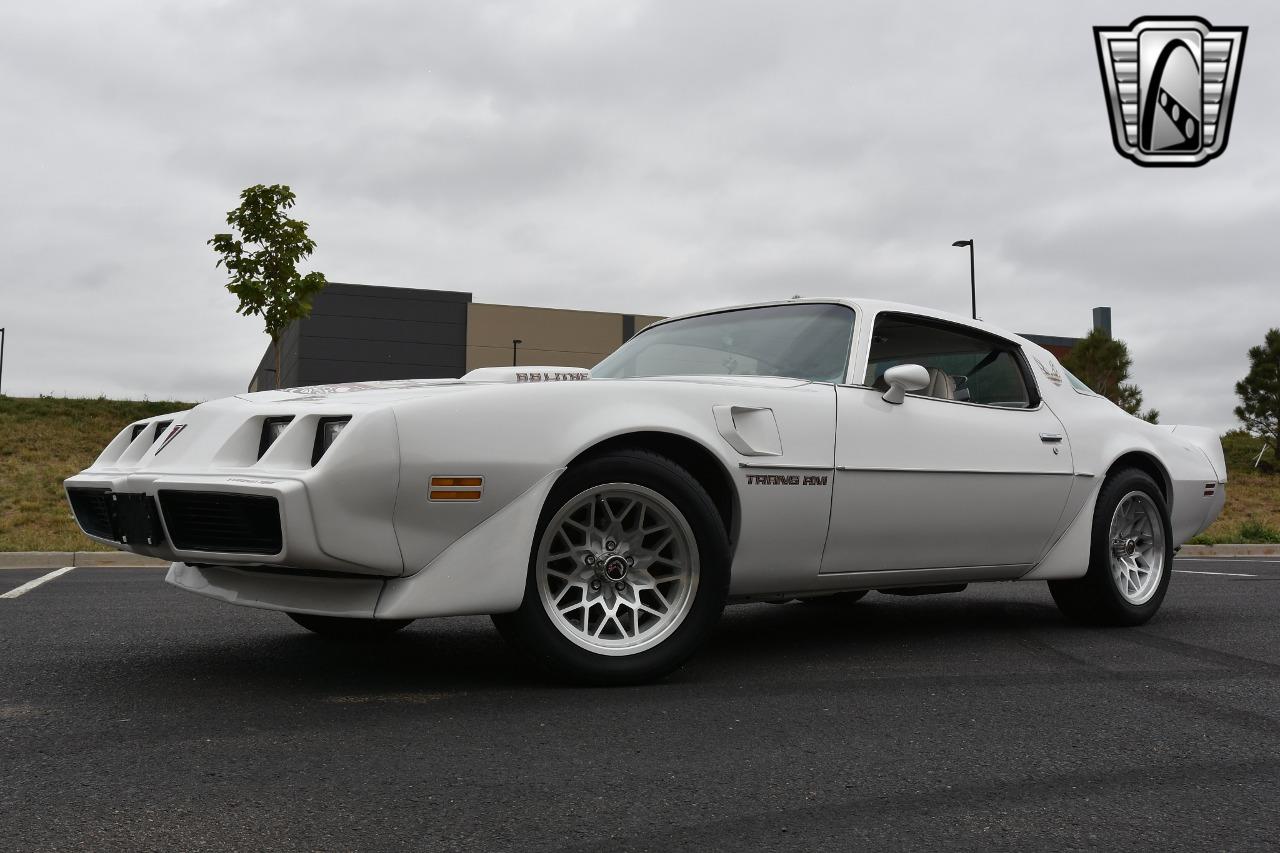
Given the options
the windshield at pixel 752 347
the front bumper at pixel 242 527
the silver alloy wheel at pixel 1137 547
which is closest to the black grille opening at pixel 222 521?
the front bumper at pixel 242 527

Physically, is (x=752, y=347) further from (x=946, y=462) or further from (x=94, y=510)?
(x=94, y=510)

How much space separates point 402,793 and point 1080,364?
30597 mm

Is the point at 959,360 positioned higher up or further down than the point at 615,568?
higher up

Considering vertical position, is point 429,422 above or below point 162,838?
above

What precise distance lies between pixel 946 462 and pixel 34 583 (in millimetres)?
5681

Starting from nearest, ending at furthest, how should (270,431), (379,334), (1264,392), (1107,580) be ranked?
→ 1. (270,431)
2. (1107,580)
3. (1264,392)
4. (379,334)

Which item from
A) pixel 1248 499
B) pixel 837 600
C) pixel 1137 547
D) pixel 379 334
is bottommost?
pixel 837 600

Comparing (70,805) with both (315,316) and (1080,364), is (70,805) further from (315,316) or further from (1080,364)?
(315,316)

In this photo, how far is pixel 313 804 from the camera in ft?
7.91

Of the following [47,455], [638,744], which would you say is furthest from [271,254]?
[638,744]

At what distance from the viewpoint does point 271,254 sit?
20922mm

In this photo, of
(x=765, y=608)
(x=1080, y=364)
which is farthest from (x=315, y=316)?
(x=765, y=608)

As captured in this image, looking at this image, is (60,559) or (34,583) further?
(60,559)

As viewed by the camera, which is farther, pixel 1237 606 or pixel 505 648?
pixel 1237 606
